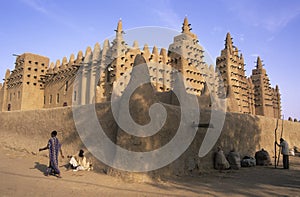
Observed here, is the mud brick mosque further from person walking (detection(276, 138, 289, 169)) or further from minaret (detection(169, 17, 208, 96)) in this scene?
person walking (detection(276, 138, 289, 169))

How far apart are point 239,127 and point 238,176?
10.6 ft

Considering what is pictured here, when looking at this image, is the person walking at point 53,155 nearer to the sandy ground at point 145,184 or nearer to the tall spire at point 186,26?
the sandy ground at point 145,184

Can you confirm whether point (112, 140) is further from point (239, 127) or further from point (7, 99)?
point (7, 99)

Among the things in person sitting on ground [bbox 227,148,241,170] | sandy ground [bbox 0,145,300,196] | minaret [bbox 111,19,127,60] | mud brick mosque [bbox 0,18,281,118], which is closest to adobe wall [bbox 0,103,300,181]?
person sitting on ground [bbox 227,148,241,170]

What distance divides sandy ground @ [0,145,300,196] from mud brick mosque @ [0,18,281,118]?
11.9m

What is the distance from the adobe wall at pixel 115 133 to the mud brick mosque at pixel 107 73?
7220mm

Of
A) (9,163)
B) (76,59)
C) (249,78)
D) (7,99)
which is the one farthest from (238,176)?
(249,78)

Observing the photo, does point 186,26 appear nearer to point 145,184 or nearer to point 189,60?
point 189,60

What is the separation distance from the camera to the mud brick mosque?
980 inches

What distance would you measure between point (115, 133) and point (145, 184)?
2252 mm

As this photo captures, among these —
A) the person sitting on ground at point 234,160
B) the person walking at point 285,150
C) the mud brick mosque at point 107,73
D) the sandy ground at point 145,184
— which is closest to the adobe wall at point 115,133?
the person sitting on ground at point 234,160

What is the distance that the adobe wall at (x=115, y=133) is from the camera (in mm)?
9211

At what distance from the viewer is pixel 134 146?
26.3 feet

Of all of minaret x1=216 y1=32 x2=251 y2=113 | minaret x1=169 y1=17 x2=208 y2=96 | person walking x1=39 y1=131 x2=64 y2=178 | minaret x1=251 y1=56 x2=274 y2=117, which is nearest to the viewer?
person walking x1=39 y1=131 x2=64 y2=178
